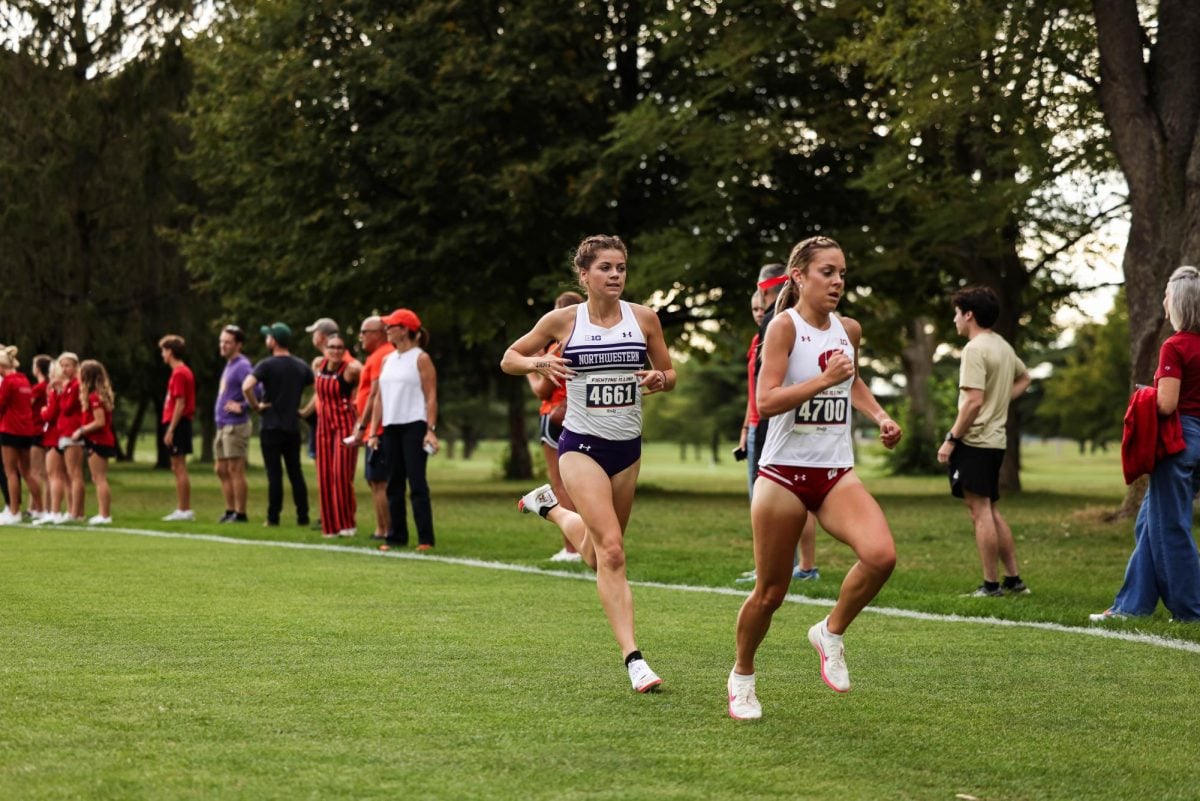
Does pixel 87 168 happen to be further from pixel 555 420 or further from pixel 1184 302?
pixel 1184 302

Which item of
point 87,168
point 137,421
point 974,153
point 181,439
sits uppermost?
point 87,168

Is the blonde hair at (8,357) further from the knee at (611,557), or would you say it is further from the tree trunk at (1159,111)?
the knee at (611,557)

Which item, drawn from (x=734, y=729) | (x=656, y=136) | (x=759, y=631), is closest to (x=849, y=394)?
(x=759, y=631)

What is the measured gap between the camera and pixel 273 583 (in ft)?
39.4

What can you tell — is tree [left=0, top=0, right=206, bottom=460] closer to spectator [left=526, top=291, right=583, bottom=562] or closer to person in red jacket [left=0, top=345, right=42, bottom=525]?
person in red jacket [left=0, top=345, right=42, bottom=525]

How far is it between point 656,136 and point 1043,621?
18.5 metres

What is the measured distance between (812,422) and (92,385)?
1367 cm

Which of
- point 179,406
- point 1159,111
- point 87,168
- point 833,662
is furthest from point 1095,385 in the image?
point 833,662

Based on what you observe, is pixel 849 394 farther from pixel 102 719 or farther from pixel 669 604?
pixel 669 604

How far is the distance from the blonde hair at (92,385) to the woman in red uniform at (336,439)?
2640mm

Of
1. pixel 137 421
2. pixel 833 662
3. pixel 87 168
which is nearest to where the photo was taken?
pixel 833 662

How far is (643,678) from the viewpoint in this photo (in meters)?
7.03

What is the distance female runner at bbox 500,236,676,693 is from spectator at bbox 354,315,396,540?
849 cm

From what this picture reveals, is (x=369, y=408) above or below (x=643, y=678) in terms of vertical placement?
above
